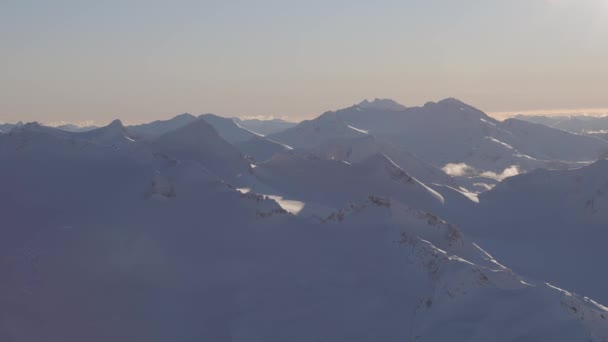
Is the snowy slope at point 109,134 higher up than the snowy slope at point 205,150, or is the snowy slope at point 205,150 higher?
the snowy slope at point 205,150

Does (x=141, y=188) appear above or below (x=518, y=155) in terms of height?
above

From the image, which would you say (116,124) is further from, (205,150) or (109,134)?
(205,150)

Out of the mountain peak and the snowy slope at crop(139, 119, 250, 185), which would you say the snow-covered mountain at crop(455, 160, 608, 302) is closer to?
the snowy slope at crop(139, 119, 250, 185)

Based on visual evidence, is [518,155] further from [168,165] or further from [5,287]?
[5,287]

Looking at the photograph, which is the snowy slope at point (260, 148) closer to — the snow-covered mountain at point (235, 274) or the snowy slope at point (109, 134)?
the snowy slope at point (109, 134)

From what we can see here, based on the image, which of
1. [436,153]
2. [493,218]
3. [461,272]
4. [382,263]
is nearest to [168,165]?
[382,263]

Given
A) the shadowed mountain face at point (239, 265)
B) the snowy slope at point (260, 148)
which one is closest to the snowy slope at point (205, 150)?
the shadowed mountain face at point (239, 265)

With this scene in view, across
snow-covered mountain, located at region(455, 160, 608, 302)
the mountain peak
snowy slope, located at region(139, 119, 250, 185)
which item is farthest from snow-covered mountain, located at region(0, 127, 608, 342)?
the mountain peak

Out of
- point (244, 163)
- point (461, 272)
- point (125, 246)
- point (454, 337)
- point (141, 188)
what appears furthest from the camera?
point (244, 163)

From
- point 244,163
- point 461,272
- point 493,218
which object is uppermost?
point 461,272
